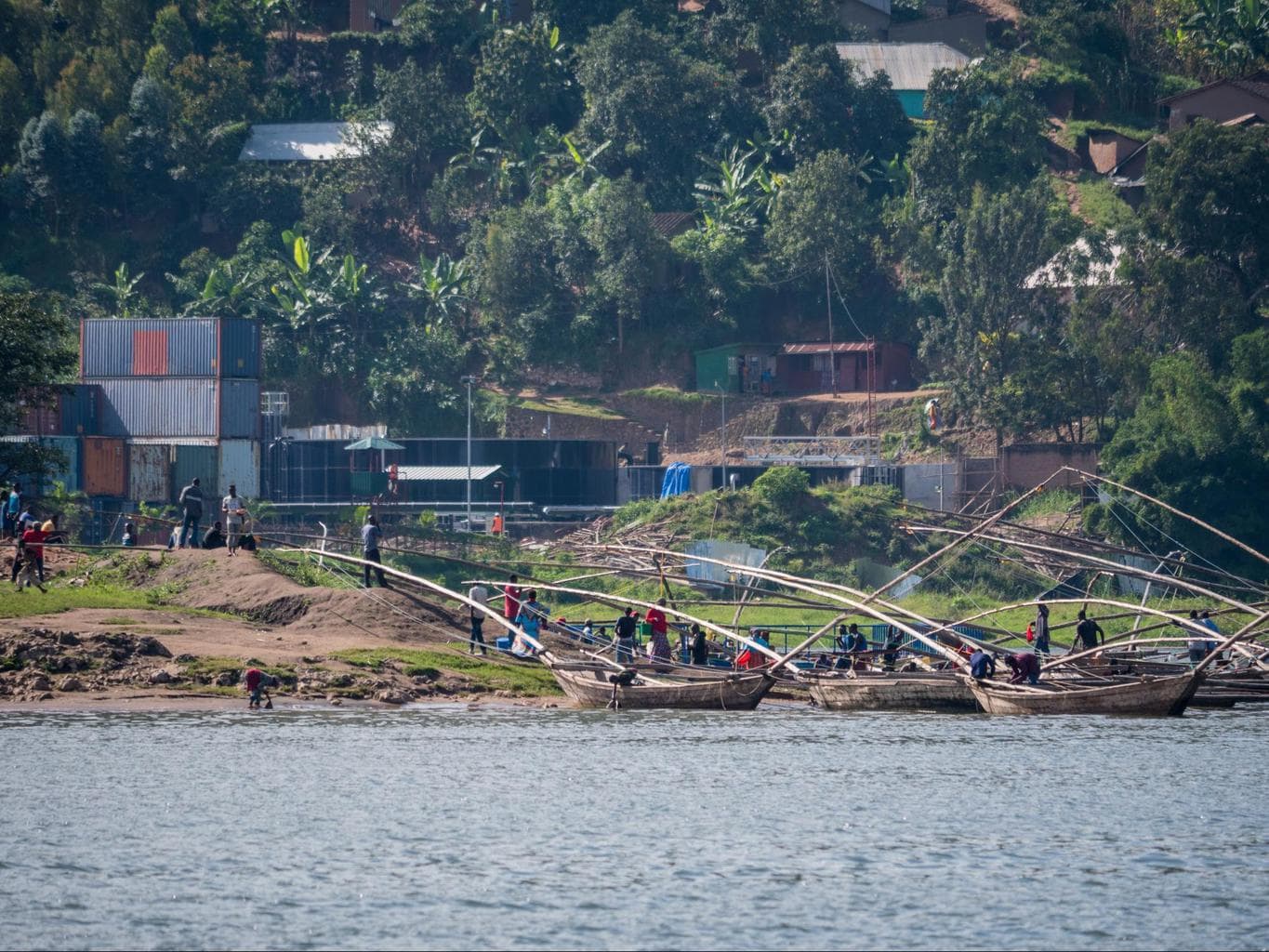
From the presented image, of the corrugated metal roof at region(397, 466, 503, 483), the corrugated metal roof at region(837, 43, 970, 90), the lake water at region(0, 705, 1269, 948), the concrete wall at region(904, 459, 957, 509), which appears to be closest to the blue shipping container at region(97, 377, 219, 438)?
the corrugated metal roof at region(397, 466, 503, 483)

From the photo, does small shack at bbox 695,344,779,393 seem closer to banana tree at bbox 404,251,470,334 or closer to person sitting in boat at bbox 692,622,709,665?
banana tree at bbox 404,251,470,334

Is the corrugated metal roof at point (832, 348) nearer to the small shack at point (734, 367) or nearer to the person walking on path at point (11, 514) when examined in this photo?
the small shack at point (734, 367)

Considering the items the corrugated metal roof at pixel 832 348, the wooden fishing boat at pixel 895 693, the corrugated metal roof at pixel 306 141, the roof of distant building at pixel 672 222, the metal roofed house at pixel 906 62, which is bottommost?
the wooden fishing boat at pixel 895 693

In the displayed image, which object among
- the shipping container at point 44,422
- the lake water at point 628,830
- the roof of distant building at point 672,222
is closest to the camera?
the lake water at point 628,830

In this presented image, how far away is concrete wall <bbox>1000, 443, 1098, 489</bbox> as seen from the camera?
69125 millimetres

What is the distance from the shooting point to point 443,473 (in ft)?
229

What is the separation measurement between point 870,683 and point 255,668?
38.4 ft

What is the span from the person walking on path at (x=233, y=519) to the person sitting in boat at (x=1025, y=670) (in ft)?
56.3

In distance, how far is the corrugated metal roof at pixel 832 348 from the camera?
82.0 meters

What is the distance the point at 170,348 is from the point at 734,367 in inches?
1154

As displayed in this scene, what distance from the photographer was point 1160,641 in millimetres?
38250

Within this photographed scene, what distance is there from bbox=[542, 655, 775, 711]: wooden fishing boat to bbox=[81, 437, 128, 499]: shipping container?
29.6 metres

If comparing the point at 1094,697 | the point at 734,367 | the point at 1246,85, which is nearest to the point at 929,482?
the point at 734,367

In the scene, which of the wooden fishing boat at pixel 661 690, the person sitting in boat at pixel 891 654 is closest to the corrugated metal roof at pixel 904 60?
the person sitting in boat at pixel 891 654
